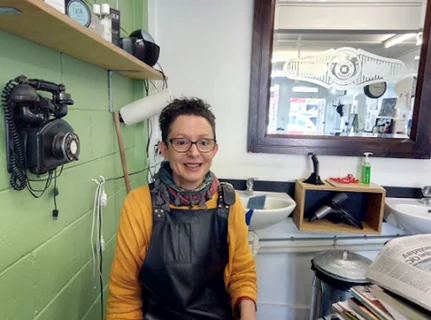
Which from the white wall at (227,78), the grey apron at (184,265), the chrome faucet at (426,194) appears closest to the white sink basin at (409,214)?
the chrome faucet at (426,194)

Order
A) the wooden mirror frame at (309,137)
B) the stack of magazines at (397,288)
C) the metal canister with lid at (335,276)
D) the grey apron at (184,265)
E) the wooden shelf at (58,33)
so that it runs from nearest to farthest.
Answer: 1. the wooden shelf at (58,33)
2. the stack of magazines at (397,288)
3. the grey apron at (184,265)
4. the metal canister with lid at (335,276)
5. the wooden mirror frame at (309,137)

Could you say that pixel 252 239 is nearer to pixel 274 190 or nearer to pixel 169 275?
pixel 274 190

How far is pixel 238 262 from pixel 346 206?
1.15 metres

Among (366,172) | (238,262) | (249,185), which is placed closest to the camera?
(238,262)

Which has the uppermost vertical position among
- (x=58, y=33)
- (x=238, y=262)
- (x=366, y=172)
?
(x=58, y=33)

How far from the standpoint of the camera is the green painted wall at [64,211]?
876mm

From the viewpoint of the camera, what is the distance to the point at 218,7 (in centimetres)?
197

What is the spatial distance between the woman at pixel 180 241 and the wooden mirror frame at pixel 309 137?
93 cm

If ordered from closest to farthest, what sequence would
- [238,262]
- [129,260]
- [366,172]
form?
1. [129,260]
2. [238,262]
3. [366,172]

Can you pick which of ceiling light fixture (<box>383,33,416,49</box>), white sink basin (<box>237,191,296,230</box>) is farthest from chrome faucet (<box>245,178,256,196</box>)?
ceiling light fixture (<box>383,33,416,49</box>)

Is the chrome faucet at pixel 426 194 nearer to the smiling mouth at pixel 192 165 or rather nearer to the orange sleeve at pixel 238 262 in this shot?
the orange sleeve at pixel 238 262

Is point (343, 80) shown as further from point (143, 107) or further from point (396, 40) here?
point (143, 107)

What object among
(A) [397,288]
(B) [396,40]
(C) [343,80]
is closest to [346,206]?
(C) [343,80]

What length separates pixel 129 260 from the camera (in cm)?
109
